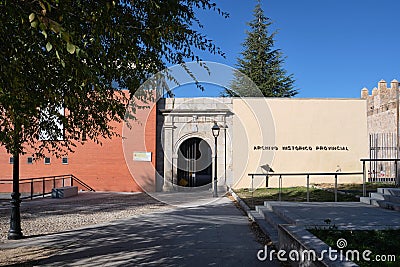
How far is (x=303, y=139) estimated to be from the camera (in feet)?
61.1

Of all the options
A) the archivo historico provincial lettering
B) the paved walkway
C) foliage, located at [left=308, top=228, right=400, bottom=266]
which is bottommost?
the paved walkway

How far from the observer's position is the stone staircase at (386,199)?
7.80 m

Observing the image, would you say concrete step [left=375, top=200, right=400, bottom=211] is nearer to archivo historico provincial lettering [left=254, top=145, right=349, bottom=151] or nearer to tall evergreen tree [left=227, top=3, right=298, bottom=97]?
archivo historico provincial lettering [left=254, top=145, right=349, bottom=151]

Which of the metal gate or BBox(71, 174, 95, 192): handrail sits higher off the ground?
the metal gate

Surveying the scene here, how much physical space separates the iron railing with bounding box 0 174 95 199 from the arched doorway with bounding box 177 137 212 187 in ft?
15.1

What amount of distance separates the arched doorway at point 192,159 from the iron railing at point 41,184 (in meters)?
4.60

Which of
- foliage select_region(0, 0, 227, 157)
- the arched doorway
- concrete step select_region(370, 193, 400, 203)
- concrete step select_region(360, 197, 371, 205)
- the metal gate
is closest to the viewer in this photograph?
foliage select_region(0, 0, 227, 157)

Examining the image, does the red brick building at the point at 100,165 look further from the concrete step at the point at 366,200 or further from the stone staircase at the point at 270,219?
the concrete step at the point at 366,200

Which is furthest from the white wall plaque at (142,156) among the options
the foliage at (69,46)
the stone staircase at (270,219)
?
the foliage at (69,46)

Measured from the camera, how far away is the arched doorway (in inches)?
782

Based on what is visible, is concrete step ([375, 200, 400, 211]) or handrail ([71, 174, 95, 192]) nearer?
concrete step ([375, 200, 400, 211])

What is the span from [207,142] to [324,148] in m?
5.58

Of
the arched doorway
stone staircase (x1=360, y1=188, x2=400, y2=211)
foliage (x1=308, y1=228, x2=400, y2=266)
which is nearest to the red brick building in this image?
the arched doorway

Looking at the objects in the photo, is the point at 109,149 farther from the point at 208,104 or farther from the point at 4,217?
the point at 4,217
